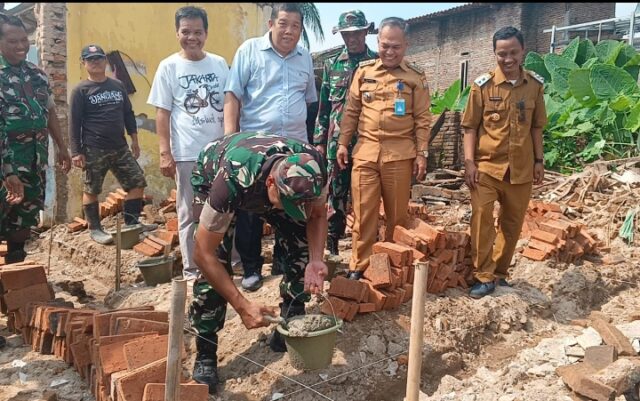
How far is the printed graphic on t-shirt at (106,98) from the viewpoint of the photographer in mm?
5629

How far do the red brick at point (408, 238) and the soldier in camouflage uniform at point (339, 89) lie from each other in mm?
750

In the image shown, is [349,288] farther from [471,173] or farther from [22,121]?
[22,121]

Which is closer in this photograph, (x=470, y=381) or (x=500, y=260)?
(x=470, y=381)

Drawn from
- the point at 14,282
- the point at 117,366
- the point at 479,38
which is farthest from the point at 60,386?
the point at 479,38

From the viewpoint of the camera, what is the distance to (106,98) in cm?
568

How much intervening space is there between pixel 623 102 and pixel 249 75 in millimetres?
6684

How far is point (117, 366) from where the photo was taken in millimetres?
2707

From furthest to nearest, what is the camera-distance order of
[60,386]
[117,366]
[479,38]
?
[479,38] < [60,386] < [117,366]

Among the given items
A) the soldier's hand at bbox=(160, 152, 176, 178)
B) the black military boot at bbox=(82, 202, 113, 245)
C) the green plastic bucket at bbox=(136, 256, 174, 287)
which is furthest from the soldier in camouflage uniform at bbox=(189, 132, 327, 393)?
the black military boot at bbox=(82, 202, 113, 245)

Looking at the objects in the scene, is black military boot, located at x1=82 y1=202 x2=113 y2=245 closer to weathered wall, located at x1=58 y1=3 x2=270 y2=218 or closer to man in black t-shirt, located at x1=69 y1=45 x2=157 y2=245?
man in black t-shirt, located at x1=69 y1=45 x2=157 y2=245

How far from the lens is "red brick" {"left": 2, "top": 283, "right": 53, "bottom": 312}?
12.5ft

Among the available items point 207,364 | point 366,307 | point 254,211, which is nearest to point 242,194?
point 254,211

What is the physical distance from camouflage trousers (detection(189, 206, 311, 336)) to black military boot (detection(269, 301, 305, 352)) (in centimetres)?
3

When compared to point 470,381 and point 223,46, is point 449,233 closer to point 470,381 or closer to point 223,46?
point 470,381
